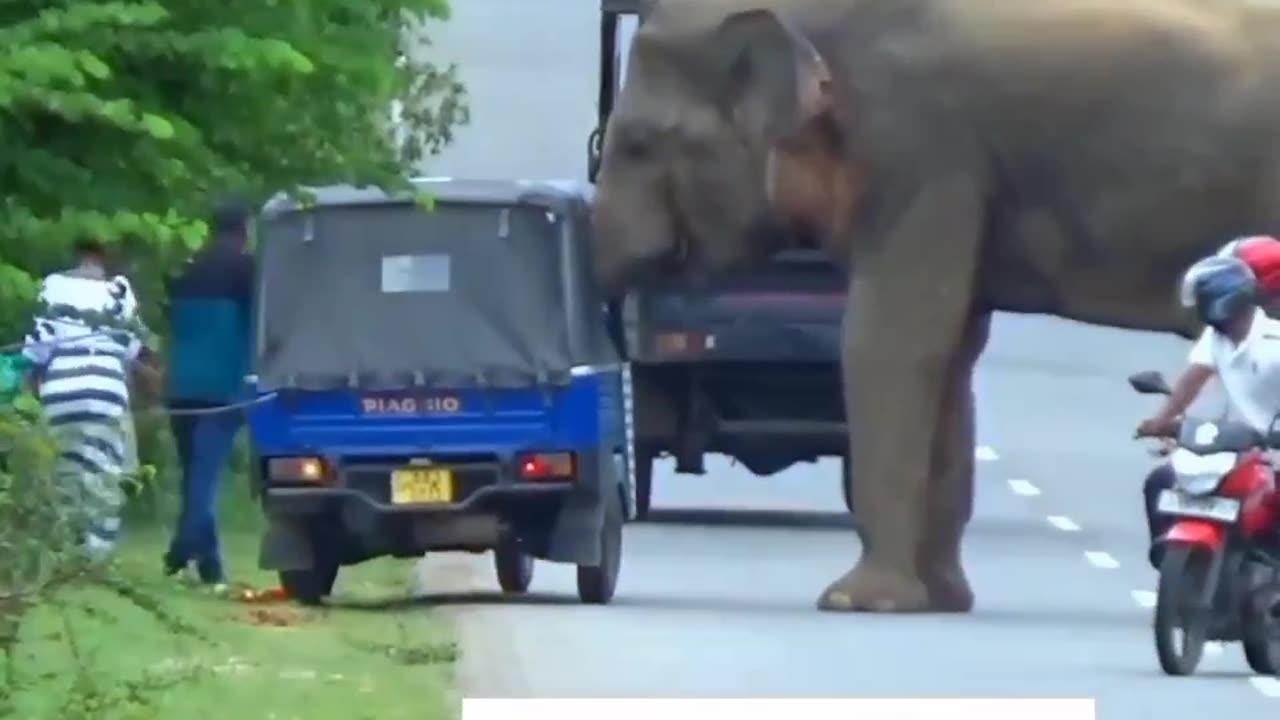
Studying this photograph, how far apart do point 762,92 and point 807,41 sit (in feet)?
1.42

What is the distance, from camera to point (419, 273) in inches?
782

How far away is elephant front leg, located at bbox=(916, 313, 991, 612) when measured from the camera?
20.8m

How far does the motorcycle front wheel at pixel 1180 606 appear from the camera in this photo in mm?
16109

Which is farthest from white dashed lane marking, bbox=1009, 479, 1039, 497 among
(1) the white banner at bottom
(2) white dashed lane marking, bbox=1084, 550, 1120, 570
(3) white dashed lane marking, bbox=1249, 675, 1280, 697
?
(1) the white banner at bottom

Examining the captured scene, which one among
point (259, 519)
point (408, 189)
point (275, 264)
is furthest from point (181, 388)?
point (408, 189)

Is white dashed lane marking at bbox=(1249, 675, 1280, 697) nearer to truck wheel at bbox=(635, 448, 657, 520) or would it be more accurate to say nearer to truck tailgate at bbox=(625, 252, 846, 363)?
truck tailgate at bbox=(625, 252, 846, 363)

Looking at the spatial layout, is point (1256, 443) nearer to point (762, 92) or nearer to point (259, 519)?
point (762, 92)

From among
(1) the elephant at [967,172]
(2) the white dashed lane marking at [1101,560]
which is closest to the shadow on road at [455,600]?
(1) the elephant at [967,172]

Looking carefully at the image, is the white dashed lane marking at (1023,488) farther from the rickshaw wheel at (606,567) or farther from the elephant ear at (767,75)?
the rickshaw wheel at (606,567)

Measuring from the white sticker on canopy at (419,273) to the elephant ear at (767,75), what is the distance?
6.38ft

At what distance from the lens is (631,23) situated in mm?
33750

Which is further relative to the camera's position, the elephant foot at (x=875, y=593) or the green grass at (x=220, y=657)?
the elephant foot at (x=875, y=593)

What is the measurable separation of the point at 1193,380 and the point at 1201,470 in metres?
0.64

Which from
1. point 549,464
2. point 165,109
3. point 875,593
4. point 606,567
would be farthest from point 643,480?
point 165,109
